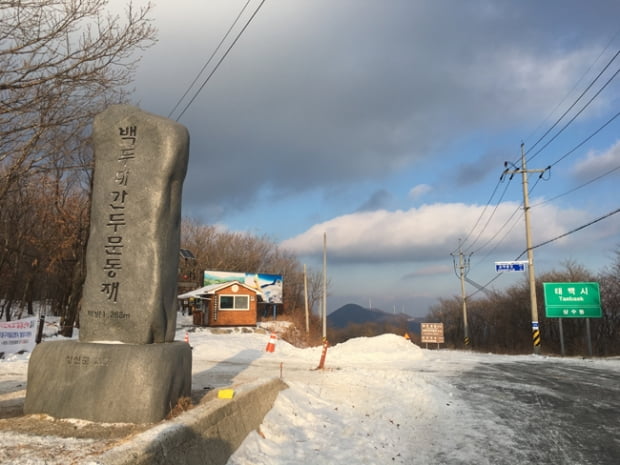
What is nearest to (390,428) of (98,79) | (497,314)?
(98,79)

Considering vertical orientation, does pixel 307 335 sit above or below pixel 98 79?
below

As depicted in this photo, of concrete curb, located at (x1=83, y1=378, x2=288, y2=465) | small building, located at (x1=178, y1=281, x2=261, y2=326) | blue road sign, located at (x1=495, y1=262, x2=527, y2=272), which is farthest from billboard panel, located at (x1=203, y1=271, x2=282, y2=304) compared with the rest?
concrete curb, located at (x1=83, y1=378, x2=288, y2=465)

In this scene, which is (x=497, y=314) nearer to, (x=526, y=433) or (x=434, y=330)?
(x=434, y=330)

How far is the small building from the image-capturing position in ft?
111

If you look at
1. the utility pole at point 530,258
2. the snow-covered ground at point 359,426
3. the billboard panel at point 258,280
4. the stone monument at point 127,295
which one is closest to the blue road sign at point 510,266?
the utility pole at point 530,258

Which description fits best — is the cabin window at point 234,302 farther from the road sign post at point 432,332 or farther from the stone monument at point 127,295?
the stone monument at point 127,295

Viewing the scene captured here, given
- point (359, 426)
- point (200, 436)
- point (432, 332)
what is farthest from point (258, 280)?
point (200, 436)

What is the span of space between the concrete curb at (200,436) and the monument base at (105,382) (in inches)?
18.2

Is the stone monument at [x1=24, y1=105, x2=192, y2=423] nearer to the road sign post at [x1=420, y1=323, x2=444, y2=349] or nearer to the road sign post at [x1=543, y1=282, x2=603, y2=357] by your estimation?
the road sign post at [x1=543, y1=282, x2=603, y2=357]

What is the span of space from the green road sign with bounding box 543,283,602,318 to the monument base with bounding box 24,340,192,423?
25.7 m

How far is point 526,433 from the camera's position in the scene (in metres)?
7.48

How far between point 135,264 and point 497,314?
157 feet

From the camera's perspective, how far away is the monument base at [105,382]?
16.7 feet

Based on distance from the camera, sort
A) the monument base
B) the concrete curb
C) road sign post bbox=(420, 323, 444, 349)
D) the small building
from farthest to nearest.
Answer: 1. road sign post bbox=(420, 323, 444, 349)
2. the small building
3. the monument base
4. the concrete curb
